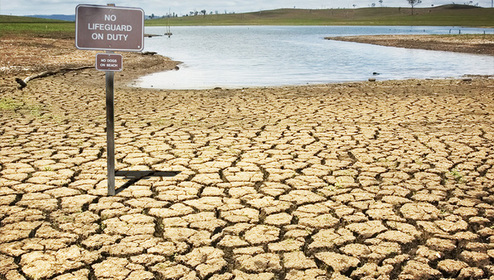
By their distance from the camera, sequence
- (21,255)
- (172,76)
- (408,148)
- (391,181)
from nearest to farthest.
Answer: (21,255) < (391,181) < (408,148) < (172,76)

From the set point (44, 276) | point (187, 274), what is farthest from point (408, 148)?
point (44, 276)

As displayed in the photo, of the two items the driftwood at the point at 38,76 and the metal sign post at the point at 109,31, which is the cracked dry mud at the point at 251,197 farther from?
the driftwood at the point at 38,76

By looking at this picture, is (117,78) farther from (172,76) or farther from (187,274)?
(187,274)

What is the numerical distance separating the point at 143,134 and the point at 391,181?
411 cm

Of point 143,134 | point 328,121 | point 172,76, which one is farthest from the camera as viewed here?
point 172,76

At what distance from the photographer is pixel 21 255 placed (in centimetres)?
352

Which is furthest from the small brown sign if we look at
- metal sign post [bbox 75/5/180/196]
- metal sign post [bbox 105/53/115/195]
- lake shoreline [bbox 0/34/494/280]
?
lake shoreline [bbox 0/34/494/280]

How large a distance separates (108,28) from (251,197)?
86.4 inches

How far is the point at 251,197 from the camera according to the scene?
15.9 feet

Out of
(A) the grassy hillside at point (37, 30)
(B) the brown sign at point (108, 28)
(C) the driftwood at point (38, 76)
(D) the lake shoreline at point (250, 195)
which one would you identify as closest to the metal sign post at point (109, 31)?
(B) the brown sign at point (108, 28)

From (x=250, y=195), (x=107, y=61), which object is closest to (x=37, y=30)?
(x=107, y=61)

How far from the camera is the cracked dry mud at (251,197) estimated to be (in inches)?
138

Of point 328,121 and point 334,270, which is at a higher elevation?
point 328,121

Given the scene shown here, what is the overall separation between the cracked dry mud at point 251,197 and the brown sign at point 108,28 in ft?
5.16
